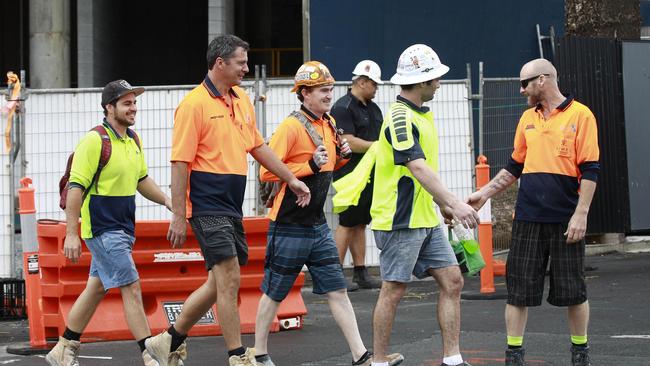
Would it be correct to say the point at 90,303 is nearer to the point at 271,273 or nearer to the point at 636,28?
the point at 271,273

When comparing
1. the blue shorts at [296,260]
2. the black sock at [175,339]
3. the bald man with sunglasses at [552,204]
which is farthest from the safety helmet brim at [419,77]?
the black sock at [175,339]

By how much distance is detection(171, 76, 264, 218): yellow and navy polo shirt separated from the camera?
777 centimetres

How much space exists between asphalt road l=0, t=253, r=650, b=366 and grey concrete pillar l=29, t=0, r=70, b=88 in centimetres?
1526

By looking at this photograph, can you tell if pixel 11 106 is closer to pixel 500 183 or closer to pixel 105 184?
pixel 105 184

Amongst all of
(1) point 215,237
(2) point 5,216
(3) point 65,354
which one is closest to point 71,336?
(3) point 65,354

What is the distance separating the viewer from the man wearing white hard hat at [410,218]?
7.65 m

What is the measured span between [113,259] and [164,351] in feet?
2.42

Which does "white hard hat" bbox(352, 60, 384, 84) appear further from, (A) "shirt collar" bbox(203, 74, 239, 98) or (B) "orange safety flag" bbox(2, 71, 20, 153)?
(A) "shirt collar" bbox(203, 74, 239, 98)

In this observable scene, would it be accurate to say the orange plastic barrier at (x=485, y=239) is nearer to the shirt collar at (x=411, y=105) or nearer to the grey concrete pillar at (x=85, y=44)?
the shirt collar at (x=411, y=105)

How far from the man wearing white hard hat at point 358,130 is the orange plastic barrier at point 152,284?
7.59ft

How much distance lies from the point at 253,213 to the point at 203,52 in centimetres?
2130

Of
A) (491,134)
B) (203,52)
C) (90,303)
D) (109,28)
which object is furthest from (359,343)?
(203,52)

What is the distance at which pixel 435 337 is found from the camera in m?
9.59

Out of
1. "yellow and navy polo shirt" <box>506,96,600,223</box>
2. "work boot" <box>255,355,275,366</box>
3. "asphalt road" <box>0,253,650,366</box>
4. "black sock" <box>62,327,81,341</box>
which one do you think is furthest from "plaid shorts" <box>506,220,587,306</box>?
"black sock" <box>62,327,81,341</box>
